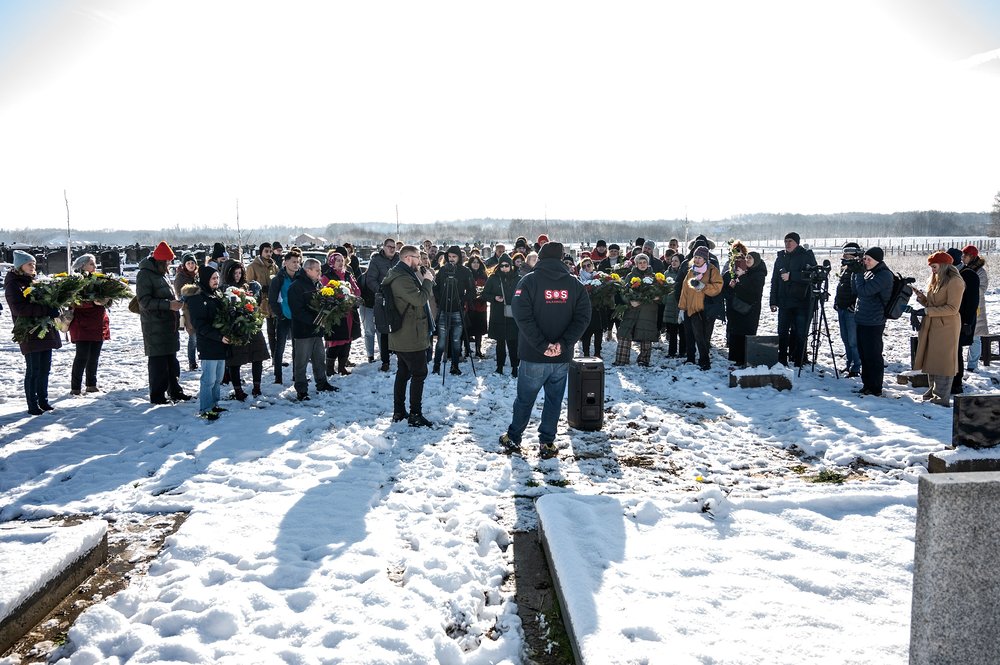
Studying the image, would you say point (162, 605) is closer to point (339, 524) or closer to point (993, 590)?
point (339, 524)

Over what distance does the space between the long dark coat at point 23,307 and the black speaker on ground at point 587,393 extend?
20.2 feet

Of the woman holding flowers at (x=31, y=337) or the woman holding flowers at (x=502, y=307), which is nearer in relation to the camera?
the woman holding flowers at (x=31, y=337)

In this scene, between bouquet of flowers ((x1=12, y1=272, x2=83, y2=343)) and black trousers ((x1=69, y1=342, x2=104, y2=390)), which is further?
black trousers ((x1=69, y1=342, x2=104, y2=390))

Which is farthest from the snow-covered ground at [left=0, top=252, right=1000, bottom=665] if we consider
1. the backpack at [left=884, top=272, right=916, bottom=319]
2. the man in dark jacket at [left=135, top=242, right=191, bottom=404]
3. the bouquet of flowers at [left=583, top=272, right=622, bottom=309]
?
the bouquet of flowers at [left=583, top=272, right=622, bottom=309]

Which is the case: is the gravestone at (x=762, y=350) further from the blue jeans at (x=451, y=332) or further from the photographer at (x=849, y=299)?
the blue jeans at (x=451, y=332)

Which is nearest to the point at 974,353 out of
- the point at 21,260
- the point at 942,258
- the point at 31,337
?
the point at 942,258

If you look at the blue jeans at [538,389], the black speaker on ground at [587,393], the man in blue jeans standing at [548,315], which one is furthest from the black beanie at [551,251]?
the black speaker on ground at [587,393]

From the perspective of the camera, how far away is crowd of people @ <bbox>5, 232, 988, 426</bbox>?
6062 millimetres

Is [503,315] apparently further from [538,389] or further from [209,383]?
[209,383]

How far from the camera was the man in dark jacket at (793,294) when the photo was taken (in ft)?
29.6

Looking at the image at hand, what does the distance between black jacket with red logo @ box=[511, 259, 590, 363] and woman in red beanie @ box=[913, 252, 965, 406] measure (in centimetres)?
435

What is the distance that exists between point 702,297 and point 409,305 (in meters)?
4.93

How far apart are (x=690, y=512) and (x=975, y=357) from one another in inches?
288

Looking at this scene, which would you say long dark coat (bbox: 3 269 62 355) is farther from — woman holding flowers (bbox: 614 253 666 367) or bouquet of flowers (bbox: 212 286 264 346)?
woman holding flowers (bbox: 614 253 666 367)
